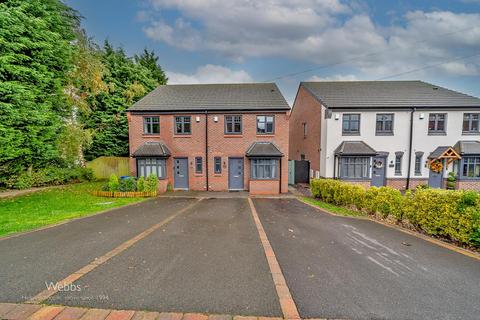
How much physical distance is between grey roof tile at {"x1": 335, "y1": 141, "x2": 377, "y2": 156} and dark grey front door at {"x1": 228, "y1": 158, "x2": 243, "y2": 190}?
725 cm

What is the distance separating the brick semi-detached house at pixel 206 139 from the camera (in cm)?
1538

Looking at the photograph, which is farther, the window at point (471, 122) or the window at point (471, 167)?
the window at point (471, 122)

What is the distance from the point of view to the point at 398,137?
16.2 metres

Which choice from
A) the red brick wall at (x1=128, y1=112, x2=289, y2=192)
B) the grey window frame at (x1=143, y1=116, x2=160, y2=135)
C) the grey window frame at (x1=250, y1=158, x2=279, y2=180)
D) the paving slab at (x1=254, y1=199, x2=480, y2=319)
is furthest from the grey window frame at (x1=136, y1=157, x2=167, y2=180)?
the paving slab at (x1=254, y1=199, x2=480, y2=319)

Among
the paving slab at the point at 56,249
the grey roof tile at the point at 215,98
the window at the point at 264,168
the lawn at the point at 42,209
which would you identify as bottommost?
the lawn at the point at 42,209

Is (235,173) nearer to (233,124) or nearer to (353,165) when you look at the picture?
(233,124)

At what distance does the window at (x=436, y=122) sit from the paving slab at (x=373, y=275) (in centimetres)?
1422

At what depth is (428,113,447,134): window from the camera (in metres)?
16.2

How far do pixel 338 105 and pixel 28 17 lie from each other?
743 inches

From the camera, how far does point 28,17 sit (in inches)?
420

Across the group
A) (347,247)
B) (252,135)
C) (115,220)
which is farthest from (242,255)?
(252,135)

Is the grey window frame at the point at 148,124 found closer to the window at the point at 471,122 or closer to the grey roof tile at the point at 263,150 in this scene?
the grey roof tile at the point at 263,150

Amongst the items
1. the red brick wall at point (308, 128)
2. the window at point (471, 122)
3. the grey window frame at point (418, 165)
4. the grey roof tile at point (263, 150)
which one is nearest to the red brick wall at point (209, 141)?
the grey roof tile at point (263, 150)

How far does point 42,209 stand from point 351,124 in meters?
18.9
